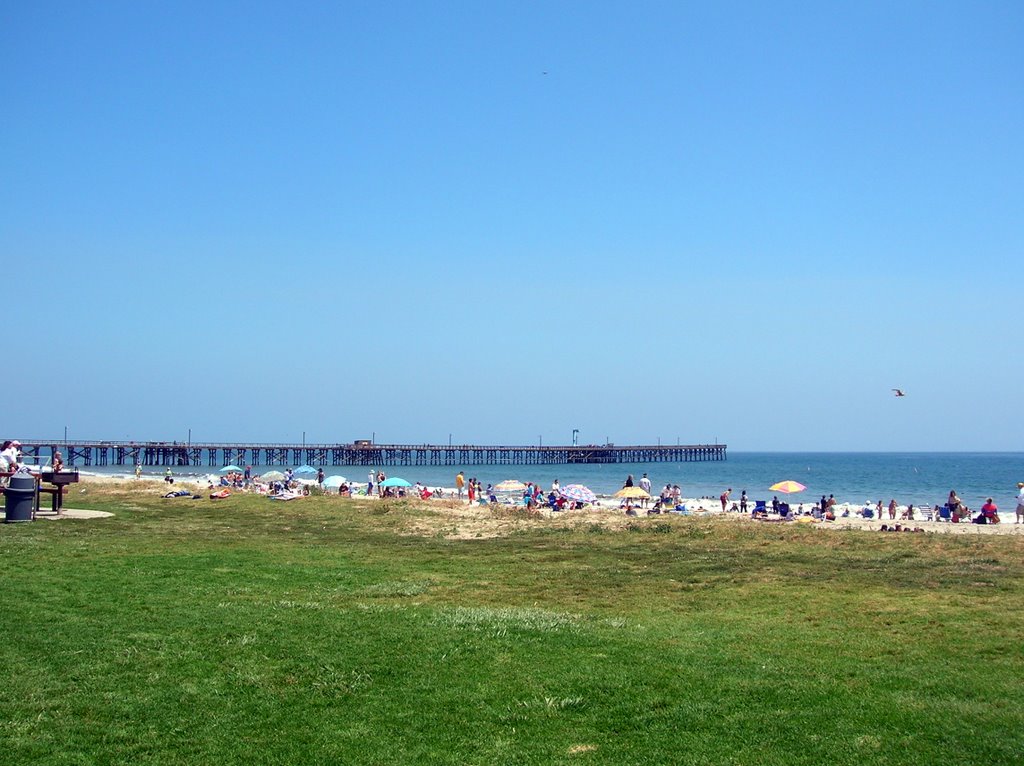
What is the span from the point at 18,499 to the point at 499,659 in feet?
49.8

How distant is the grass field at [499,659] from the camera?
6.58m

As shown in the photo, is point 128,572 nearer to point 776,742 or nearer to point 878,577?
point 776,742

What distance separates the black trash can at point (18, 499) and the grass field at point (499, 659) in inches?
124

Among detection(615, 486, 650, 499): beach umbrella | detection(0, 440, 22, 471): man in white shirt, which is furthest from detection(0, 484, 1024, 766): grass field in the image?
detection(615, 486, 650, 499): beach umbrella

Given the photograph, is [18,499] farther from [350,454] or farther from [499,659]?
[350,454]

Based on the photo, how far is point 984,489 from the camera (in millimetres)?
74000

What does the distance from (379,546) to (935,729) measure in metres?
13.5

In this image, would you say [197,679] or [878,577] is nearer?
[197,679]

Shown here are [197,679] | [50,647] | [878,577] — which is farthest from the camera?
[878,577]

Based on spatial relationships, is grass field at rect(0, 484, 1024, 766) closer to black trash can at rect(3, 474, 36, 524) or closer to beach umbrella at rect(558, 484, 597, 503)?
black trash can at rect(3, 474, 36, 524)

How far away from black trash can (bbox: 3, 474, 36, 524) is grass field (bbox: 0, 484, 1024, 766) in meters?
3.16

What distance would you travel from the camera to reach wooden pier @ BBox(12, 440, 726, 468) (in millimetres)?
115688

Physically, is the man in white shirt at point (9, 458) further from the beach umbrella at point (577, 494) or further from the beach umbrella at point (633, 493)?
the beach umbrella at point (633, 493)

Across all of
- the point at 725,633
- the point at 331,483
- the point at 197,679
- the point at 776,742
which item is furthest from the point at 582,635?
the point at 331,483
